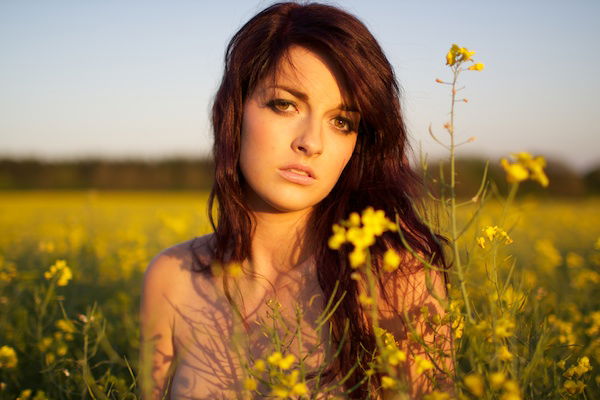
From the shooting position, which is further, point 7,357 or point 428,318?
point 7,357

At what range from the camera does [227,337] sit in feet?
5.88

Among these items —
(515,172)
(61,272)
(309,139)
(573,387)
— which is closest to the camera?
(515,172)

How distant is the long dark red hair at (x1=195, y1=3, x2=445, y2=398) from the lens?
166 centimetres

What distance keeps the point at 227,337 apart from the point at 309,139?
0.76 m

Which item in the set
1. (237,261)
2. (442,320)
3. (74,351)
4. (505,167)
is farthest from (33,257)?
(505,167)

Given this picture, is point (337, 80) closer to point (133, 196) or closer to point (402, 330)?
point (402, 330)

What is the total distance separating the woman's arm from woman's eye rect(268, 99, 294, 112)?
0.77 metres

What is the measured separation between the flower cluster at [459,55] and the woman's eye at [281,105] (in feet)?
1.99

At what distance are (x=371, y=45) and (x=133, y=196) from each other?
2825cm

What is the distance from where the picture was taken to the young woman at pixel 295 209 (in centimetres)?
161

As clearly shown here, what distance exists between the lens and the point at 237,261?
1911mm

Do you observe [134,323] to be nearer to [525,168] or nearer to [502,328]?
[502,328]

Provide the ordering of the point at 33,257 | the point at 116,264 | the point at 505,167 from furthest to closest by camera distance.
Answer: the point at 33,257, the point at 116,264, the point at 505,167

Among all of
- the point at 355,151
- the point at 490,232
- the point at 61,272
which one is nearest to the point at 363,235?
the point at 490,232
